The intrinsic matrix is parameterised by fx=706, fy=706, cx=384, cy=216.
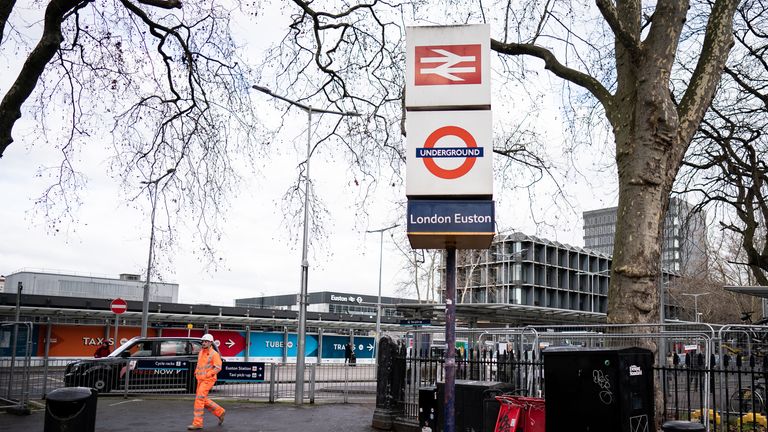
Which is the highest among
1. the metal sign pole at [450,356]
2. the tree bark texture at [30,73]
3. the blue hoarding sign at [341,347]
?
the tree bark texture at [30,73]

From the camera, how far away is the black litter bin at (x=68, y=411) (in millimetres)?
9258

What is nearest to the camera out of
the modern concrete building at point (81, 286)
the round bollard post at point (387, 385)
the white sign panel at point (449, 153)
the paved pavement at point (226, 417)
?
the white sign panel at point (449, 153)

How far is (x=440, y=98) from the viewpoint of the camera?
21.6ft

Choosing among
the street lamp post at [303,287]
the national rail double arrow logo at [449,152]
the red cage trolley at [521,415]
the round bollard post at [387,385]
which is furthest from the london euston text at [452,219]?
the street lamp post at [303,287]

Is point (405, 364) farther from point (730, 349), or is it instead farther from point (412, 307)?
point (412, 307)

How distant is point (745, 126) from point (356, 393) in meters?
14.4

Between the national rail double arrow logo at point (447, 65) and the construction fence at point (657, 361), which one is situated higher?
the national rail double arrow logo at point (447, 65)

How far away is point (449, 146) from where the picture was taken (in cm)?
647

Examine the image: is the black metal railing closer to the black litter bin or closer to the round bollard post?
the round bollard post

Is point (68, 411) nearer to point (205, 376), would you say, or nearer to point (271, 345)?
point (205, 376)

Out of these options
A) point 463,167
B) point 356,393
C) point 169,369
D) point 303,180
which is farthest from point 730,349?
point 169,369

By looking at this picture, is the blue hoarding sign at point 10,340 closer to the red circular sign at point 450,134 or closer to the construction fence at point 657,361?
the construction fence at point 657,361

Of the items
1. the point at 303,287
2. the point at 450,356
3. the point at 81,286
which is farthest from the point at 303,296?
the point at 81,286

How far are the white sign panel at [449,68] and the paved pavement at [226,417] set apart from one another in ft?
29.4
